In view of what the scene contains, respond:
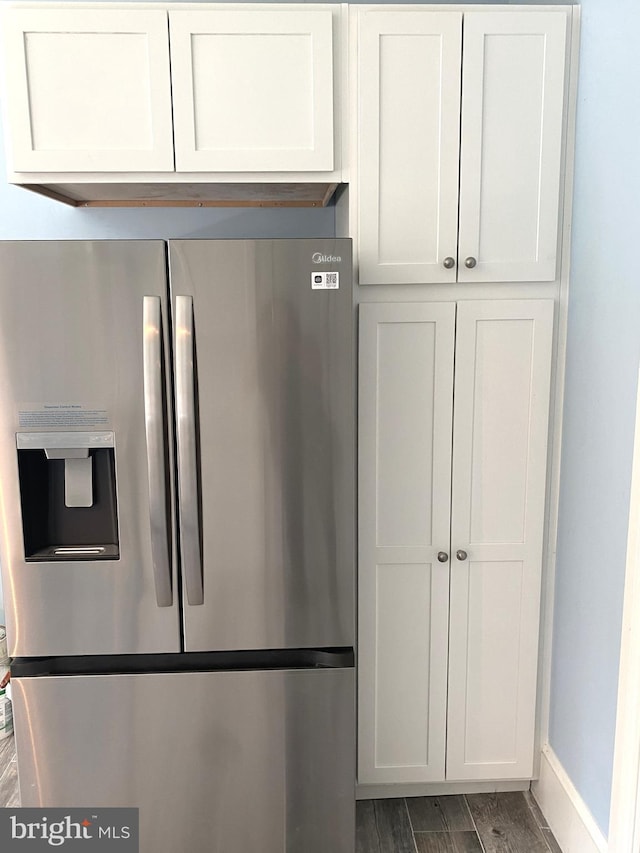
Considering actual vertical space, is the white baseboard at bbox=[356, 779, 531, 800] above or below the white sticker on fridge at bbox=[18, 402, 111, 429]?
below

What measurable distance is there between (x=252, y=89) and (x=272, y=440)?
37.2 inches

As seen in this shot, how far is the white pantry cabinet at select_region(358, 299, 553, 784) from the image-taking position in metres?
1.98

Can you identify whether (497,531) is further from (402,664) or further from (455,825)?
(455,825)

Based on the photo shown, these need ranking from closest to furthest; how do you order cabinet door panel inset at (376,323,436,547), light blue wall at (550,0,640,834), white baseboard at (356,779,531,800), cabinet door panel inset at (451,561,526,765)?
light blue wall at (550,0,640,834), cabinet door panel inset at (376,323,436,547), cabinet door panel inset at (451,561,526,765), white baseboard at (356,779,531,800)

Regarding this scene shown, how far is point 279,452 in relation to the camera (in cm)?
173

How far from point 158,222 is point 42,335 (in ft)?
3.00

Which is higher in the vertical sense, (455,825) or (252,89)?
(252,89)

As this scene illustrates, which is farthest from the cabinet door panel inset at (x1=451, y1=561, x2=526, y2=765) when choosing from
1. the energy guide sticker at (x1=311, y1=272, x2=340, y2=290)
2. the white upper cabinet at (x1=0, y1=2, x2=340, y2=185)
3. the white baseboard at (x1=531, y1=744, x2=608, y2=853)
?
the white upper cabinet at (x1=0, y1=2, x2=340, y2=185)

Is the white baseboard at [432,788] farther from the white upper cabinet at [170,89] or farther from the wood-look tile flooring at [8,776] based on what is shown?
the white upper cabinet at [170,89]

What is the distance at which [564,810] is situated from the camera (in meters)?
2.02

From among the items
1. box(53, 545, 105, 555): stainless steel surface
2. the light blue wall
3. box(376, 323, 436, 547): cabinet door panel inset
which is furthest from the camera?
box(376, 323, 436, 547): cabinet door panel inset

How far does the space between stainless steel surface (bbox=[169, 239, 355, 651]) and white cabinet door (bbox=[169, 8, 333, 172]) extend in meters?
0.36

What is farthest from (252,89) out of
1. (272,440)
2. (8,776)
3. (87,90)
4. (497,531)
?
(8,776)

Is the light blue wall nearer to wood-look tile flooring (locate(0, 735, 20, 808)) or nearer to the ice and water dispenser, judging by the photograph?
the ice and water dispenser
